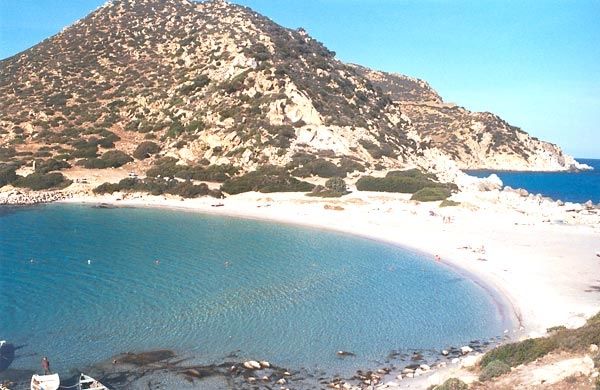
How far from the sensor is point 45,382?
46.2 feet

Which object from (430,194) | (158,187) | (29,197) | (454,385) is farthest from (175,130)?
(454,385)

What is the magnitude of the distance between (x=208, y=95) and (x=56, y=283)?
179 feet

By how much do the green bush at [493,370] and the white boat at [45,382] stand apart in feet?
38.3

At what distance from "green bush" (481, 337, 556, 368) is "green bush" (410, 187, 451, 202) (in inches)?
1440

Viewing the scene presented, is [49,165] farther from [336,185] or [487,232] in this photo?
[487,232]

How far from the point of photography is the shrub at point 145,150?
6631 centimetres

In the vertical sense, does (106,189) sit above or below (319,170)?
below

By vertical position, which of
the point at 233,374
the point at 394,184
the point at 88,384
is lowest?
the point at 233,374

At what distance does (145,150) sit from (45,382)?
55.7 metres

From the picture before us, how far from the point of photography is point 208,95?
247 ft

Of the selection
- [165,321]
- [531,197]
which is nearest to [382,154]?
[531,197]

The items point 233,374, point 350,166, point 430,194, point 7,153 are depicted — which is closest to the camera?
point 233,374

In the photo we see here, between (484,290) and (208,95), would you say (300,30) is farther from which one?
(484,290)

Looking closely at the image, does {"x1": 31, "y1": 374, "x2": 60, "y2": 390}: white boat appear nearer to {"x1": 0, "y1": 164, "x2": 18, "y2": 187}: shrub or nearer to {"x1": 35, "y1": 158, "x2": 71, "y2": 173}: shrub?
{"x1": 0, "y1": 164, "x2": 18, "y2": 187}: shrub
